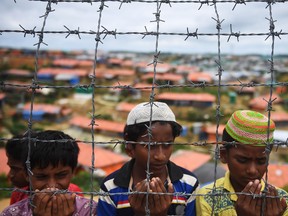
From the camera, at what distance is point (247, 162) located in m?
1.46

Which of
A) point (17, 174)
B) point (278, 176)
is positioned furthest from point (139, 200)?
point (278, 176)

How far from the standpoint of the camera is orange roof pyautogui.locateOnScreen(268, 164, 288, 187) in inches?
341

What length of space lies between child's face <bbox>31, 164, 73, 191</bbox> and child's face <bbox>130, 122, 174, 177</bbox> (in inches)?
16.1

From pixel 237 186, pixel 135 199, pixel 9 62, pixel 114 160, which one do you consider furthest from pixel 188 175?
pixel 9 62

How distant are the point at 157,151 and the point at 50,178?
1.96 feet

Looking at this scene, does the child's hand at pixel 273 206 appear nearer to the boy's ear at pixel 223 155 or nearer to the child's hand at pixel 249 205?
the child's hand at pixel 249 205

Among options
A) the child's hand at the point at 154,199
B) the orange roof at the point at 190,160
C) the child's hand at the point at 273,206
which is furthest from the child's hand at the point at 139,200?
the orange roof at the point at 190,160

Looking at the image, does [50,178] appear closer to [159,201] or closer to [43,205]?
[43,205]

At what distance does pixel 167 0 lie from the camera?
4.21 feet

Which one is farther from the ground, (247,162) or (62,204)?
(247,162)

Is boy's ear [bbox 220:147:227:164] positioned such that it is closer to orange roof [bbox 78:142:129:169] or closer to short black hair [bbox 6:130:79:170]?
short black hair [bbox 6:130:79:170]

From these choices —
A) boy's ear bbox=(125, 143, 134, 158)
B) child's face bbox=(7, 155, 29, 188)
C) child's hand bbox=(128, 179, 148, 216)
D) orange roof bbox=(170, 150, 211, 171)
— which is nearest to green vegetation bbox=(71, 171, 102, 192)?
orange roof bbox=(170, 150, 211, 171)

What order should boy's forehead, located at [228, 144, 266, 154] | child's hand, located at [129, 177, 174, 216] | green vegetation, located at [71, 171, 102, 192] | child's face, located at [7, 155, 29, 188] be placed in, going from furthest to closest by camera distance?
green vegetation, located at [71, 171, 102, 192], child's face, located at [7, 155, 29, 188], boy's forehead, located at [228, 144, 266, 154], child's hand, located at [129, 177, 174, 216]

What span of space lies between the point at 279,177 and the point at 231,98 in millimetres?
18334
